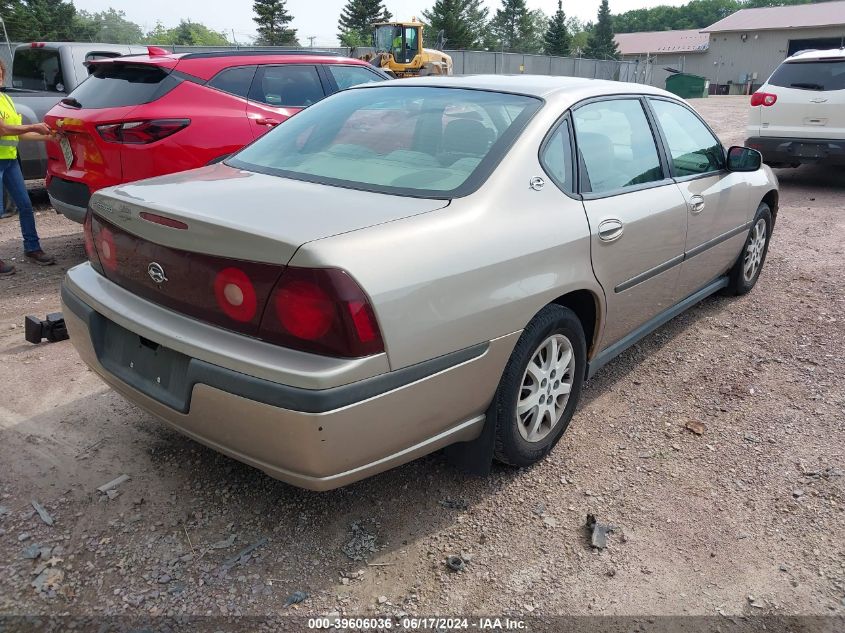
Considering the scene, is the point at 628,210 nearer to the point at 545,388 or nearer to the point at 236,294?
the point at 545,388

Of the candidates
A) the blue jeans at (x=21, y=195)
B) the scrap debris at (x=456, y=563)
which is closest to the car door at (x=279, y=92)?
the blue jeans at (x=21, y=195)

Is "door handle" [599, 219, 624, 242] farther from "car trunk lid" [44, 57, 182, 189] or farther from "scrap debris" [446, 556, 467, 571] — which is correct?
"car trunk lid" [44, 57, 182, 189]

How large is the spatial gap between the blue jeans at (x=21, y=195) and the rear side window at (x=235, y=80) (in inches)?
72.0

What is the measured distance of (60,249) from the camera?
639 cm

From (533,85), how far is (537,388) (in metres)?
1.45

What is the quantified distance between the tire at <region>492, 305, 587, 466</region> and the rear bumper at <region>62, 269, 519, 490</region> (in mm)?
124

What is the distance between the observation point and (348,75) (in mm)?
6797

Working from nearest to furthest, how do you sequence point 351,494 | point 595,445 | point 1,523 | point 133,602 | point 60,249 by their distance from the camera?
point 133,602, point 1,523, point 351,494, point 595,445, point 60,249

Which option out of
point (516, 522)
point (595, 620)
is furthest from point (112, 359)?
point (595, 620)

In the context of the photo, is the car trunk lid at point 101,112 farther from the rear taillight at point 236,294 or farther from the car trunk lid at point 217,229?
the rear taillight at point 236,294

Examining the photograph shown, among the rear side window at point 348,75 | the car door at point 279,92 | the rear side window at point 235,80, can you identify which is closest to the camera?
the rear side window at point 235,80

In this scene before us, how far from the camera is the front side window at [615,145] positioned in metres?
3.11

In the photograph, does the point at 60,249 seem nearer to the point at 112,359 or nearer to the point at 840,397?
the point at 112,359

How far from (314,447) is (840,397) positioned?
10.2 ft
